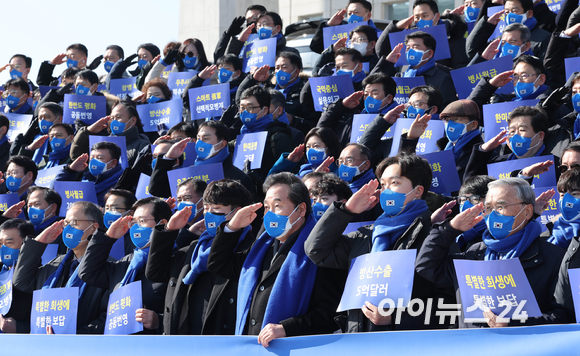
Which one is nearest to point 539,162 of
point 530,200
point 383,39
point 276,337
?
point 530,200

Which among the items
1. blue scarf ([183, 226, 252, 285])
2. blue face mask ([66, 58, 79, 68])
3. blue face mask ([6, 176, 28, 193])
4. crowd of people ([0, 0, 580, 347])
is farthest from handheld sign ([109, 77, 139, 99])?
blue scarf ([183, 226, 252, 285])

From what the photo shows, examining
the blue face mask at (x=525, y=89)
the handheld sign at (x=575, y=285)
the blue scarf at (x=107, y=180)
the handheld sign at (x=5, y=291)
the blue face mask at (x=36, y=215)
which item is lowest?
the handheld sign at (x=5, y=291)

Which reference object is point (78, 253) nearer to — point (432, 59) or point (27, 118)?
point (432, 59)

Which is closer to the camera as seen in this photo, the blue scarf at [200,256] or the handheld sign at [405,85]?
the blue scarf at [200,256]

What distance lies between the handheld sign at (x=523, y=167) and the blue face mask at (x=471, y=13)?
434 cm

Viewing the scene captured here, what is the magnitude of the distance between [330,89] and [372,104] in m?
0.87

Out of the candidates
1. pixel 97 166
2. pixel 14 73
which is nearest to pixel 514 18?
pixel 97 166

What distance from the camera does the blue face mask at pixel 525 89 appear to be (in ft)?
21.3

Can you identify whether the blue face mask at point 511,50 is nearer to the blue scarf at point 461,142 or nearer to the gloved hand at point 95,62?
the blue scarf at point 461,142

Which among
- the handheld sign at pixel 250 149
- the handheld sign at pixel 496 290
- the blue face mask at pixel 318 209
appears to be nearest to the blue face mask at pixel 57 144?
the handheld sign at pixel 250 149

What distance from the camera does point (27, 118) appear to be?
34.8 feet

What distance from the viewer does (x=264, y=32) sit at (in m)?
10.1

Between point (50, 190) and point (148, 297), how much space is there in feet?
8.87

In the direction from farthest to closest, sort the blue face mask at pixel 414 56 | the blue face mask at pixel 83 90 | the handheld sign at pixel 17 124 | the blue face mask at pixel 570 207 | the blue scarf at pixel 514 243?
the blue face mask at pixel 83 90 → the handheld sign at pixel 17 124 → the blue face mask at pixel 414 56 → the blue face mask at pixel 570 207 → the blue scarf at pixel 514 243
